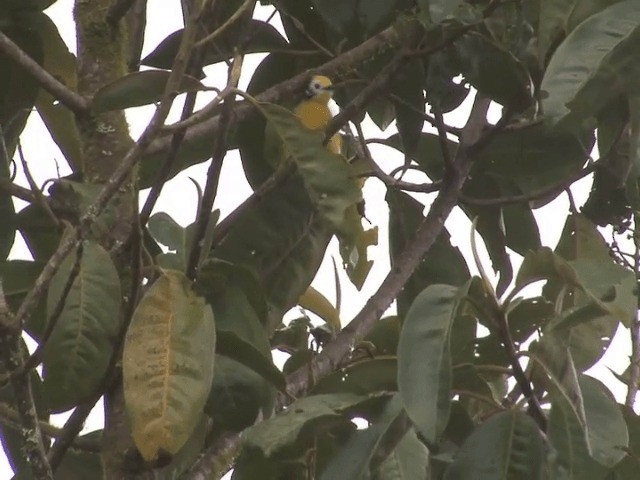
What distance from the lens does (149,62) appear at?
1.18 m

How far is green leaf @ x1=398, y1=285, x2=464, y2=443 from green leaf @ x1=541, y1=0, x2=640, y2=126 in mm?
152

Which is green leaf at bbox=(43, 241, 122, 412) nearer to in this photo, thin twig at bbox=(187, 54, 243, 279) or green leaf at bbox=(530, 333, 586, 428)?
thin twig at bbox=(187, 54, 243, 279)

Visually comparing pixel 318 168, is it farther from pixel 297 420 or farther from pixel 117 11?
pixel 117 11

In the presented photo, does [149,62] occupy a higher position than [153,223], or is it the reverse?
[149,62]

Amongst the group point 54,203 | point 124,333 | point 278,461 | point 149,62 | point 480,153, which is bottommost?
point 278,461

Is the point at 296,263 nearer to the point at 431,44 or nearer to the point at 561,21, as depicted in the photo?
the point at 431,44

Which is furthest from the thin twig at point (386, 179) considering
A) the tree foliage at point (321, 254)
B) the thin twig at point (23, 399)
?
the thin twig at point (23, 399)

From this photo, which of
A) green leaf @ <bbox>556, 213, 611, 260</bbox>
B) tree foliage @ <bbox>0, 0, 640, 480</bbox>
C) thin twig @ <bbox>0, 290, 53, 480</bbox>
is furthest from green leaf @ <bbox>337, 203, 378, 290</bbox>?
thin twig @ <bbox>0, 290, 53, 480</bbox>

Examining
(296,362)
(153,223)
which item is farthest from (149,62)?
(296,362)

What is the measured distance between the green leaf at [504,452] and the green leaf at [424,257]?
1.02 feet

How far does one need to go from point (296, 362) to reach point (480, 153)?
280 millimetres

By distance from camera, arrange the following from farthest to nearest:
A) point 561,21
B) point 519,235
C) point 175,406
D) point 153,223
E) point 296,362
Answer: point 519,235, point 296,362, point 153,223, point 561,21, point 175,406

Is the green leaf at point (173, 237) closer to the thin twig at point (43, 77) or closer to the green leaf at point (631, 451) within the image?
the thin twig at point (43, 77)

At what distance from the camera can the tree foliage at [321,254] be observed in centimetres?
78
